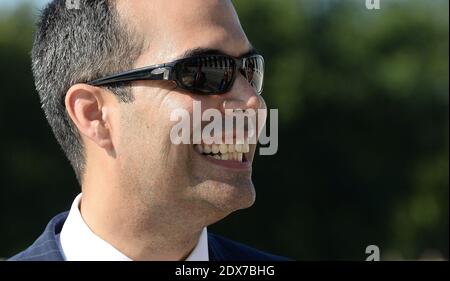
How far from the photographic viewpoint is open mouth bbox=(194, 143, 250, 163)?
278cm

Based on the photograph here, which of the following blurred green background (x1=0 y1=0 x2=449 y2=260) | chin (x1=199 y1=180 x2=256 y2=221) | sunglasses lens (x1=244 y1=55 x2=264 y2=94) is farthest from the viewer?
blurred green background (x1=0 y1=0 x2=449 y2=260)

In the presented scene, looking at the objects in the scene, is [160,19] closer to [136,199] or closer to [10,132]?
[136,199]

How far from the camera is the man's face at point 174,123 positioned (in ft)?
8.96

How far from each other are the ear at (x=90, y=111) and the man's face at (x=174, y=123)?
0.06 metres

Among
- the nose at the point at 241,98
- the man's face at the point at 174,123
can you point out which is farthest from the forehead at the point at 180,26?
the nose at the point at 241,98

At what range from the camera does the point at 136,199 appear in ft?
9.18

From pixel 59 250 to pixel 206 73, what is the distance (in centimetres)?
77

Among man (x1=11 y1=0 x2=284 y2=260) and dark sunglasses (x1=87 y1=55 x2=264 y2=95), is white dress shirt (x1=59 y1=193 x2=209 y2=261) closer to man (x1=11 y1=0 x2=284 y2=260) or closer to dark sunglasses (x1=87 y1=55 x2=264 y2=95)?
man (x1=11 y1=0 x2=284 y2=260)

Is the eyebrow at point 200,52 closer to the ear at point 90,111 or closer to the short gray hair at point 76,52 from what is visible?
the short gray hair at point 76,52

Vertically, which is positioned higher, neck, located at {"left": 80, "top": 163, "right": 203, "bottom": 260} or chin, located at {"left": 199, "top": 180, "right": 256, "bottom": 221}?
chin, located at {"left": 199, "top": 180, "right": 256, "bottom": 221}

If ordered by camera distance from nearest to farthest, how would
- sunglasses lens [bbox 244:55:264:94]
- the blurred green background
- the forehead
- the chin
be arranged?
the chin
the forehead
sunglasses lens [bbox 244:55:264:94]
the blurred green background

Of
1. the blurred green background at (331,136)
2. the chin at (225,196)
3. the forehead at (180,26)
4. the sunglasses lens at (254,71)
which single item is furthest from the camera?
the blurred green background at (331,136)

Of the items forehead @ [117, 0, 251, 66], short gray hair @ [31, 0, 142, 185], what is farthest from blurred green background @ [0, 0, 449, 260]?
forehead @ [117, 0, 251, 66]

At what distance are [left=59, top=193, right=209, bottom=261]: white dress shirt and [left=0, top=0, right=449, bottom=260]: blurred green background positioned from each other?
847 cm
